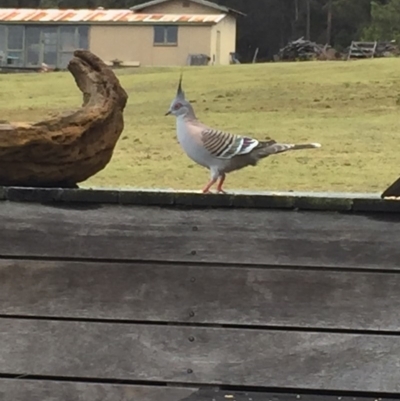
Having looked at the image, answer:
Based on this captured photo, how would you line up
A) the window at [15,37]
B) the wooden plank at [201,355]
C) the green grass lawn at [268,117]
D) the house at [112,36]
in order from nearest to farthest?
1. the wooden plank at [201,355]
2. the green grass lawn at [268,117]
3. the house at [112,36]
4. the window at [15,37]

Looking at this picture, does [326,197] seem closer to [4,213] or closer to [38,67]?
[4,213]

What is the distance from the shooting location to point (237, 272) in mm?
2828

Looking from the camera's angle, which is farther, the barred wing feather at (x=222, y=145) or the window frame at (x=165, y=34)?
the window frame at (x=165, y=34)

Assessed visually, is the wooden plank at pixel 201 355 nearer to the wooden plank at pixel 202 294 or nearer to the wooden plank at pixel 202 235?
the wooden plank at pixel 202 294

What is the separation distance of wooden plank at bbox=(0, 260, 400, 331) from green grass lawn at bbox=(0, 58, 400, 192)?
1411 mm

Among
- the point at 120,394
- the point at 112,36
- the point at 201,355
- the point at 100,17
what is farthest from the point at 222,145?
the point at 100,17

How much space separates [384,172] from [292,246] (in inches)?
285

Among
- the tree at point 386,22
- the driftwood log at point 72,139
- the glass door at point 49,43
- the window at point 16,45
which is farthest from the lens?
the tree at point 386,22

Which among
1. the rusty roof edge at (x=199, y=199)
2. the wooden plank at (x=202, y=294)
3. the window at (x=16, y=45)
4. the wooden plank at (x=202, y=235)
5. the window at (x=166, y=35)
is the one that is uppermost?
the rusty roof edge at (x=199, y=199)

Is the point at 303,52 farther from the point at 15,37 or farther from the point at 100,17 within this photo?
the point at 15,37

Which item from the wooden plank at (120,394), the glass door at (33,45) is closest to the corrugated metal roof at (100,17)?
the glass door at (33,45)

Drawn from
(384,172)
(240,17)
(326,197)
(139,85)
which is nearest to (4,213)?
(326,197)

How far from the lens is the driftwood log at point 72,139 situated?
291cm

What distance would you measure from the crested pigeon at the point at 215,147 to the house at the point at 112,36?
92.1 feet
